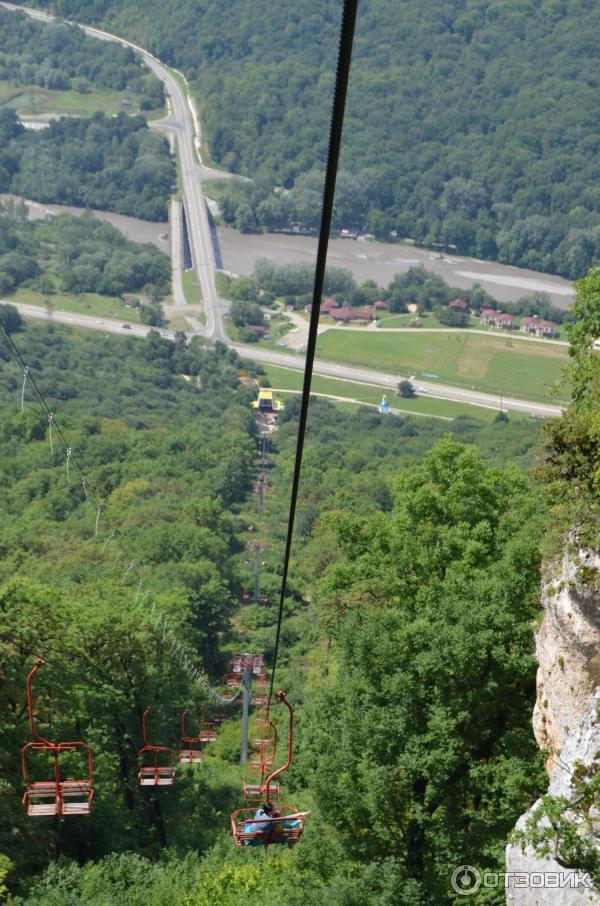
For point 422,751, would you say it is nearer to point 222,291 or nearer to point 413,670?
point 413,670

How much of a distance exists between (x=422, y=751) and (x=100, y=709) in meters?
13.5

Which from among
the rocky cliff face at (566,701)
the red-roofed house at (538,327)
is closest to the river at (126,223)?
the red-roofed house at (538,327)

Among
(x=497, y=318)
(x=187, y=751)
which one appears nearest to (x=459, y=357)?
(x=497, y=318)

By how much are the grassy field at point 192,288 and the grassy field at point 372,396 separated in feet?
80.0

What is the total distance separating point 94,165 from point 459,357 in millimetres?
81192

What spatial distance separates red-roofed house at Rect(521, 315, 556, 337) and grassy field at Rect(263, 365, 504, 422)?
972 inches

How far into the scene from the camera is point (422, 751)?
20.3m

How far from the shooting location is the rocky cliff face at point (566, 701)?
1575 centimetres

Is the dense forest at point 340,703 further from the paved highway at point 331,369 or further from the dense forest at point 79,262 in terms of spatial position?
the dense forest at point 79,262

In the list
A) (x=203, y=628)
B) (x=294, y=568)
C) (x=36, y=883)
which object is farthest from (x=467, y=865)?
(x=294, y=568)

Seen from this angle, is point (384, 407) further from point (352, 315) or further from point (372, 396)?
point (352, 315)

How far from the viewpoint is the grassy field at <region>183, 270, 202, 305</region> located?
152m

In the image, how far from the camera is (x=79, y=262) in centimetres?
15438

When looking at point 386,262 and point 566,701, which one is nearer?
point 566,701
